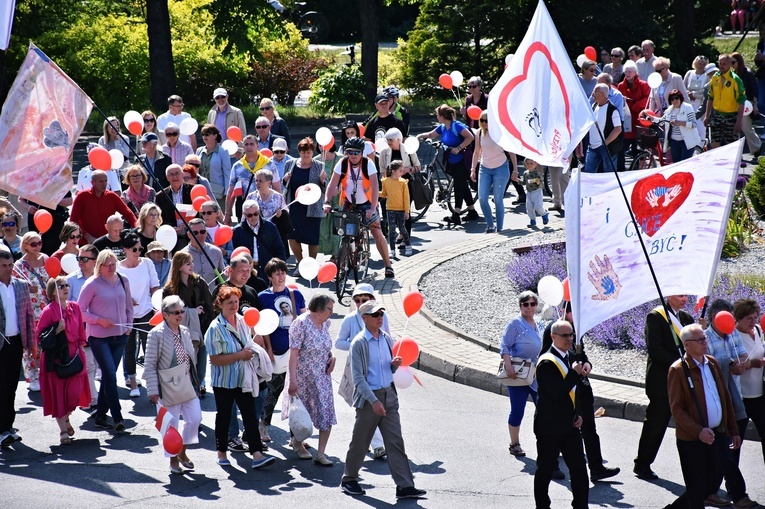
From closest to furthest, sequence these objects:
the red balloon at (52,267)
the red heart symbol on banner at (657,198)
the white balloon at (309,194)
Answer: the red heart symbol on banner at (657,198) → the red balloon at (52,267) → the white balloon at (309,194)

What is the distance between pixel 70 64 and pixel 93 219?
57.5ft

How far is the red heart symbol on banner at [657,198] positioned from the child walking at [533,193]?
27.1 feet

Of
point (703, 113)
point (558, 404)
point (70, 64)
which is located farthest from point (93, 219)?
point (70, 64)

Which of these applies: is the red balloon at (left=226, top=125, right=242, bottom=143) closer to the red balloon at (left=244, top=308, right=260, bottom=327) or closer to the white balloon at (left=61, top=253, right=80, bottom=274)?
the white balloon at (left=61, top=253, right=80, bottom=274)

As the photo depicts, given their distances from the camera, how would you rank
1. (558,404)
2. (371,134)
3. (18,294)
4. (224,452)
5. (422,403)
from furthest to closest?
(371,134) < (422,403) < (18,294) < (224,452) < (558,404)

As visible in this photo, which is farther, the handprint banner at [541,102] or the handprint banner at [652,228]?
the handprint banner at [541,102]

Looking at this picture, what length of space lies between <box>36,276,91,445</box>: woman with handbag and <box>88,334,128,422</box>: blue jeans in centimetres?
25

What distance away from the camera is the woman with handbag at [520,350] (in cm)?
1002

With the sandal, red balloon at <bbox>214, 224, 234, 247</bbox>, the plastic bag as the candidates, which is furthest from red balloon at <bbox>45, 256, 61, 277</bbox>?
the sandal

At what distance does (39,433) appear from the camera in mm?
10773

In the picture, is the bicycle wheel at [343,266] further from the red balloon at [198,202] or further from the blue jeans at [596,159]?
the blue jeans at [596,159]

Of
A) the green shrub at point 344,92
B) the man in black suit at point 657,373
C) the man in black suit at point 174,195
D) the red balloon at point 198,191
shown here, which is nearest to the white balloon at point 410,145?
the man in black suit at point 174,195

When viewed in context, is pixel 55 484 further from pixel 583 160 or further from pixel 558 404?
pixel 583 160

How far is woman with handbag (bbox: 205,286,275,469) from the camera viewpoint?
9.83m
